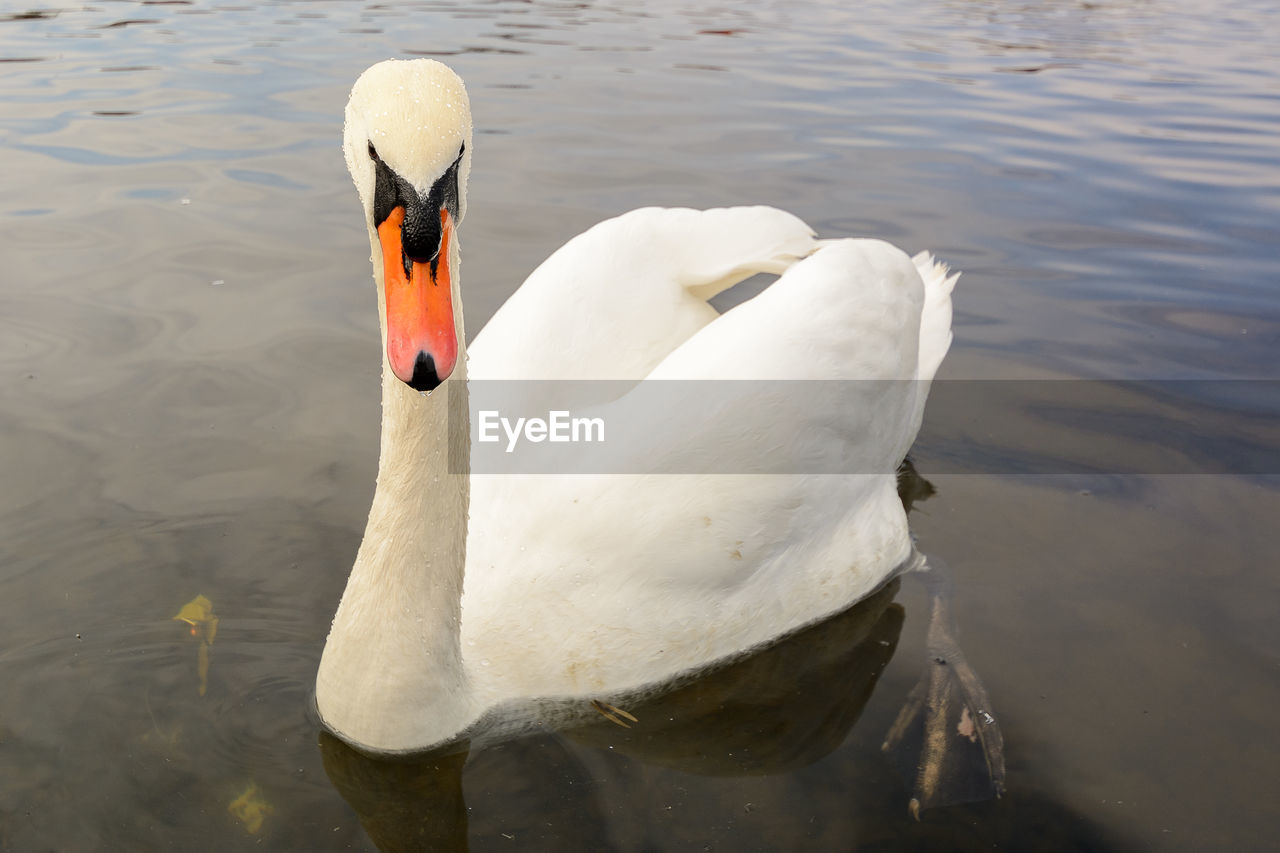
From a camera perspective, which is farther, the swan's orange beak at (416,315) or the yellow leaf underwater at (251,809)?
the yellow leaf underwater at (251,809)

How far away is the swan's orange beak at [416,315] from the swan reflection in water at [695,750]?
136cm

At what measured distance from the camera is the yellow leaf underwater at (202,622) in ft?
11.4

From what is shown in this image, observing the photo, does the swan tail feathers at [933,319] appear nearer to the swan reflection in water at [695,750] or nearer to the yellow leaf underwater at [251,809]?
the swan reflection in water at [695,750]

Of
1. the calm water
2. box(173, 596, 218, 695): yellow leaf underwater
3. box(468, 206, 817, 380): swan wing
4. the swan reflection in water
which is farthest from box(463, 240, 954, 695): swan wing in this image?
box(173, 596, 218, 695): yellow leaf underwater

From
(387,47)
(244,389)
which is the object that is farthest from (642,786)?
(387,47)

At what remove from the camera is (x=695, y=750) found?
10.9 feet

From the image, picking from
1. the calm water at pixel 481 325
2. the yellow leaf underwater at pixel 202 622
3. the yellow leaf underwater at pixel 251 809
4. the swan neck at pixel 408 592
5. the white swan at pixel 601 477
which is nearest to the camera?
the white swan at pixel 601 477

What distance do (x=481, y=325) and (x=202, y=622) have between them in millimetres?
2567

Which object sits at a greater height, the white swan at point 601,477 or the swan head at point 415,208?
the swan head at point 415,208

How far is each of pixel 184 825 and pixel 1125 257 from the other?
6.39 m

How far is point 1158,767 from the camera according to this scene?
3246mm

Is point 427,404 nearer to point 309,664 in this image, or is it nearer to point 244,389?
point 309,664

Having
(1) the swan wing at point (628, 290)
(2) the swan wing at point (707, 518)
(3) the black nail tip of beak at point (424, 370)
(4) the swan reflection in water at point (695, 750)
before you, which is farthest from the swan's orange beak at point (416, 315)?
(1) the swan wing at point (628, 290)

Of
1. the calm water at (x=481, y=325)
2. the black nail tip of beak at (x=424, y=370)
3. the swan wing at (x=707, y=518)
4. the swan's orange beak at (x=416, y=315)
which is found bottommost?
the calm water at (x=481, y=325)
